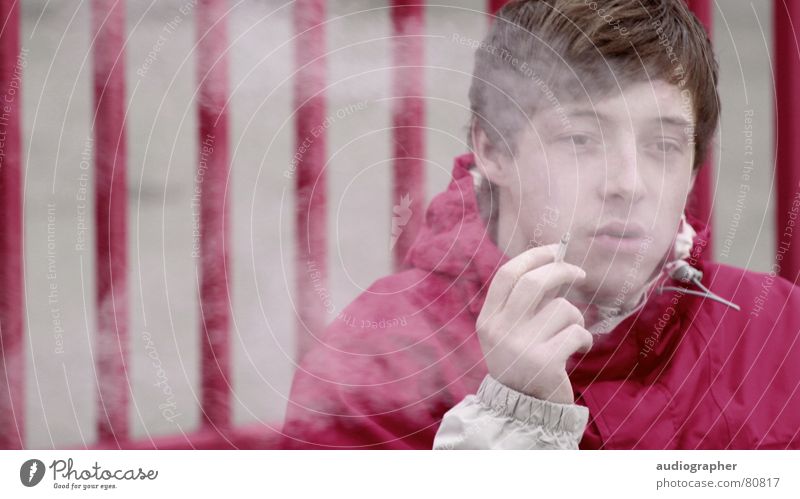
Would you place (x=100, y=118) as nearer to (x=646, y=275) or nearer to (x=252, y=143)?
(x=252, y=143)

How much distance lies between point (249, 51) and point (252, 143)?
7 centimetres

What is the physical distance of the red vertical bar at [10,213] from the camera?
623mm

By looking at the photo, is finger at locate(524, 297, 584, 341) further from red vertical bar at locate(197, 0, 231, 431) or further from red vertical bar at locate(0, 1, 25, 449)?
red vertical bar at locate(0, 1, 25, 449)

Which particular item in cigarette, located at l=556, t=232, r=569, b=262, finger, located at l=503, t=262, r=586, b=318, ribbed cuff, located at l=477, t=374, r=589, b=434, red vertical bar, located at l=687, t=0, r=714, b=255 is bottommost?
ribbed cuff, located at l=477, t=374, r=589, b=434

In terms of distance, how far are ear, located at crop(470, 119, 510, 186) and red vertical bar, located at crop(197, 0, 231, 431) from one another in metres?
0.19

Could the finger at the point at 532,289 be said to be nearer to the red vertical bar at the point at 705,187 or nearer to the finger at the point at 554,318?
the finger at the point at 554,318

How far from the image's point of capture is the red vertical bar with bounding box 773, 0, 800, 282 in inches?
26.8

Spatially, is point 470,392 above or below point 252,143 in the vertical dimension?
below

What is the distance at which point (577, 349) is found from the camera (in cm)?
63

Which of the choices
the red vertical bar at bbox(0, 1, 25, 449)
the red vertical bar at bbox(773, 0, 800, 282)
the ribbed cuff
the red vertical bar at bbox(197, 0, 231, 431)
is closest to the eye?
the red vertical bar at bbox(773, 0, 800, 282)

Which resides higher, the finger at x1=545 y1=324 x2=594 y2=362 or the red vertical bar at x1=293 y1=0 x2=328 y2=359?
the red vertical bar at x1=293 y1=0 x2=328 y2=359
